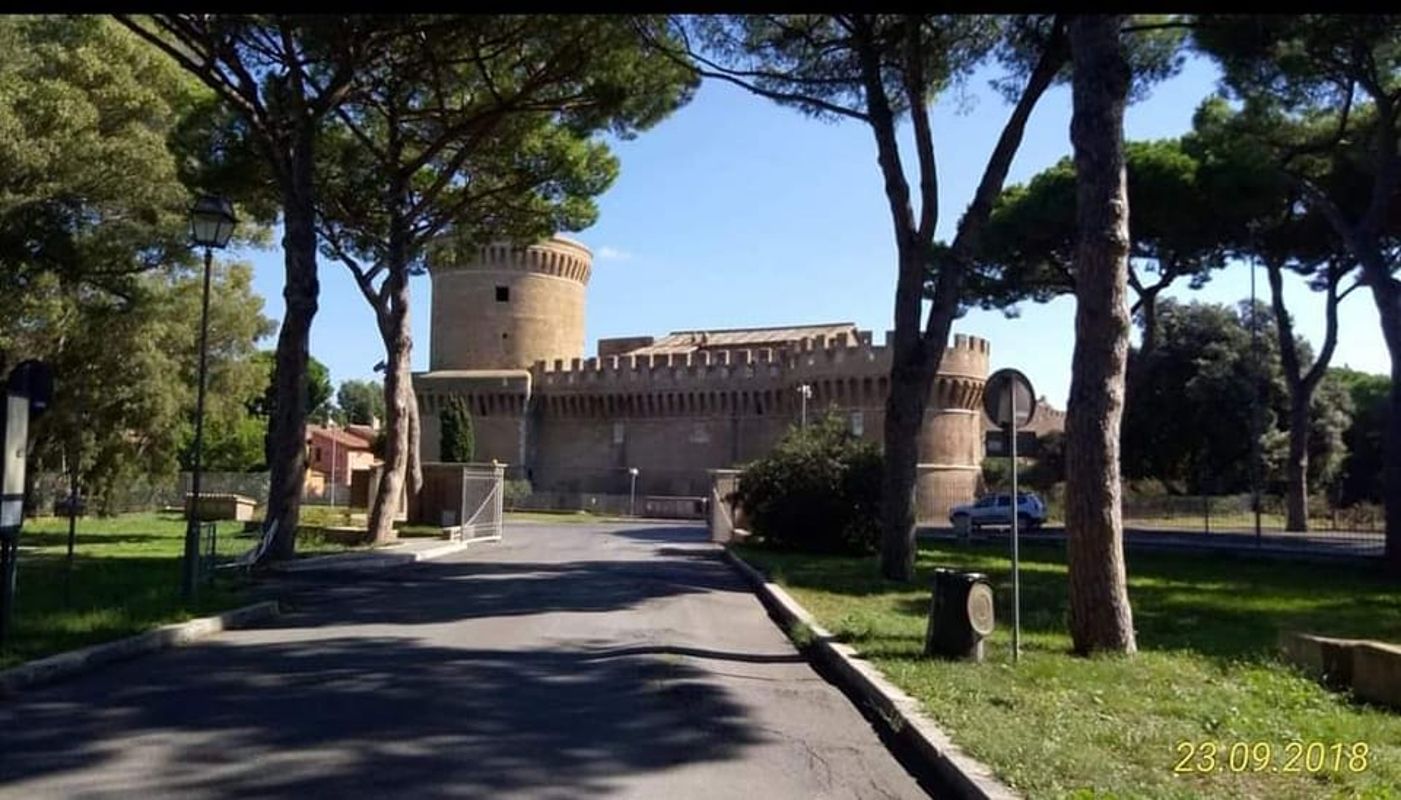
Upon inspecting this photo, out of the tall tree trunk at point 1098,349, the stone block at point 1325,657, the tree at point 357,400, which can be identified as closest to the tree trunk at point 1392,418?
the stone block at point 1325,657

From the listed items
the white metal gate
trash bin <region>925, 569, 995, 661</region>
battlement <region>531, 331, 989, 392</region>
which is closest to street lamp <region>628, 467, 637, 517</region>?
battlement <region>531, 331, 989, 392</region>

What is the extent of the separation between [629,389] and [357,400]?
5854cm

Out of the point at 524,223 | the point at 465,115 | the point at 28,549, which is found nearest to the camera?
the point at 28,549

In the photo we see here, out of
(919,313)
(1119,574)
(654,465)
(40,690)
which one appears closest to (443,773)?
(40,690)

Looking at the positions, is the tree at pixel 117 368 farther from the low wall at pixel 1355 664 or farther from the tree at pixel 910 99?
the low wall at pixel 1355 664

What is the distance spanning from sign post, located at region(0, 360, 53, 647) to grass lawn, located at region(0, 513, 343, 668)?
0.38m

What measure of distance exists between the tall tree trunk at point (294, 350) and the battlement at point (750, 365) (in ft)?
108

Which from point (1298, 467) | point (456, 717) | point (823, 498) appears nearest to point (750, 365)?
point (1298, 467)

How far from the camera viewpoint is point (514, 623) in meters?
11.2

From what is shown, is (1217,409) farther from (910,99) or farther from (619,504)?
(910,99)

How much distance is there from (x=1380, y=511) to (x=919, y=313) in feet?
85.7

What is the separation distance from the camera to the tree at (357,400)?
106438 millimetres

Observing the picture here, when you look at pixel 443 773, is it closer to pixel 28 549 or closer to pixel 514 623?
pixel 514 623

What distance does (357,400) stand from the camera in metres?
109
